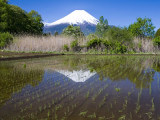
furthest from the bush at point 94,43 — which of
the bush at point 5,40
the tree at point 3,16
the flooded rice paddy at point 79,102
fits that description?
the flooded rice paddy at point 79,102

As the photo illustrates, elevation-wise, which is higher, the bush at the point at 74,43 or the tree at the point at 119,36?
the tree at the point at 119,36

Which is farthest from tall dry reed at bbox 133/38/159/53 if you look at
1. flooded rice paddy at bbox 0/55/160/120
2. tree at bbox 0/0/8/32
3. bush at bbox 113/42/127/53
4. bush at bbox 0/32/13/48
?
tree at bbox 0/0/8/32

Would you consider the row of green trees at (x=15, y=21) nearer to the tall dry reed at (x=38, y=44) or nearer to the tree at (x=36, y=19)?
the tree at (x=36, y=19)

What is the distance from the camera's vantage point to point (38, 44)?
19.3m

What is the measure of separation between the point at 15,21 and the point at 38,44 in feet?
54.3

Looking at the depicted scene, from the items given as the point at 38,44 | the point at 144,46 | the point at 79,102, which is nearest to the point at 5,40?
the point at 38,44

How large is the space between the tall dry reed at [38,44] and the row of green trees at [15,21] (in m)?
1.40

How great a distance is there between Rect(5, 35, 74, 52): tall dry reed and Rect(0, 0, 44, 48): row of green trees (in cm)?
140

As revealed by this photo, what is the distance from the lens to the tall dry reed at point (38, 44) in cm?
1886

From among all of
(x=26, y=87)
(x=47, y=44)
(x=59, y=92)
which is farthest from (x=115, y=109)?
(x=47, y=44)

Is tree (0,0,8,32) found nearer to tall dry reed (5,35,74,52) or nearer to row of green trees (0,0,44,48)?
row of green trees (0,0,44,48)

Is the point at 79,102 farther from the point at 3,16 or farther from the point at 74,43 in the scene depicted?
the point at 3,16

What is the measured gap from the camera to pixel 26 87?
4539mm

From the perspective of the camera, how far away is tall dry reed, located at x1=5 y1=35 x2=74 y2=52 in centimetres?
1886
